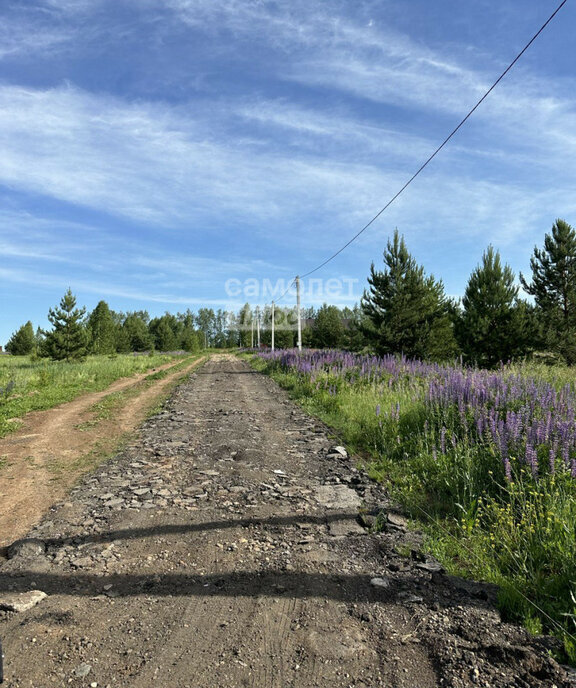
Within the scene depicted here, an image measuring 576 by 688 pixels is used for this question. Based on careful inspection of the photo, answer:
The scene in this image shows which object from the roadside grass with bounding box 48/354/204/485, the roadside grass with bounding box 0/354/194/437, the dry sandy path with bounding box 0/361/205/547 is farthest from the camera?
the roadside grass with bounding box 0/354/194/437

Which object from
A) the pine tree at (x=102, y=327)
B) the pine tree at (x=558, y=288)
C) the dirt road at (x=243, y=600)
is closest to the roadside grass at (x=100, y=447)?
the dirt road at (x=243, y=600)

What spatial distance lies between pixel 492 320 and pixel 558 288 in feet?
21.4

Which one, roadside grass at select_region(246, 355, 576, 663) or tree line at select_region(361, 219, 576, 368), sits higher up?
tree line at select_region(361, 219, 576, 368)

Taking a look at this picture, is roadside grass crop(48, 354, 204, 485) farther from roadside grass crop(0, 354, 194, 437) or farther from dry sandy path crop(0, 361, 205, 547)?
roadside grass crop(0, 354, 194, 437)

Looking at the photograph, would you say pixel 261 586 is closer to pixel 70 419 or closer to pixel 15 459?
pixel 15 459

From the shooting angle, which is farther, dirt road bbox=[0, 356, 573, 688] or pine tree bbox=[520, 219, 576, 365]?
pine tree bbox=[520, 219, 576, 365]

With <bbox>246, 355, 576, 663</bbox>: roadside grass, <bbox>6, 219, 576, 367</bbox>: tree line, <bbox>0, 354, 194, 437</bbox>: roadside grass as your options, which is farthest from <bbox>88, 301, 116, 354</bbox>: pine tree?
<bbox>246, 355, 576, 663</bbox>: roadside grass

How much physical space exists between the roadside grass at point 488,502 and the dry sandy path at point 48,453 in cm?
410

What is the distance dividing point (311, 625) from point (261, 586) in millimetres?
534

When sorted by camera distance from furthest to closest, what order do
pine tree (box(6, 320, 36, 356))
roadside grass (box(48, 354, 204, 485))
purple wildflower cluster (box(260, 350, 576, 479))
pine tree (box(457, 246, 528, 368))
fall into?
pine tree (box(6, 320, 36, 356)) → pine tree (box(457, 246, 528, 368)) → roadside grass (box(48, 354, 204, 485)) → purple wildflower cluster (box(260, 350, 576, 479))

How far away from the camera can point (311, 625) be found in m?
2.52

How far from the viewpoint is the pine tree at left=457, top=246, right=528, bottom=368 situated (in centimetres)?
2477

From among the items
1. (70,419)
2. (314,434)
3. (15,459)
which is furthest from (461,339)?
(15,459)

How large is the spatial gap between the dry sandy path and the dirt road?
33cm
